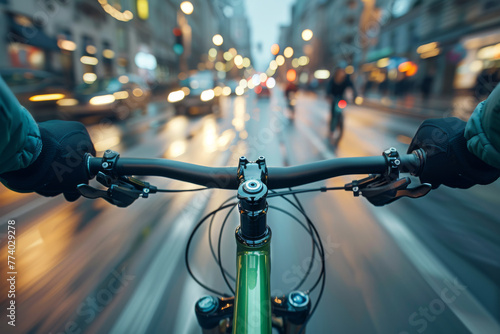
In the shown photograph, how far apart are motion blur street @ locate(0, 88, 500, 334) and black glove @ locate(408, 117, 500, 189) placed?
1.46 m

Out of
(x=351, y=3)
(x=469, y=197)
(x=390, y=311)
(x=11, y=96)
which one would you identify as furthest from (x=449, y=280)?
(x=351, y=3)

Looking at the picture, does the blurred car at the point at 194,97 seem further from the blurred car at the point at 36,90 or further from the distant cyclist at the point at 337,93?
the distant cyclist at the point at 337,93

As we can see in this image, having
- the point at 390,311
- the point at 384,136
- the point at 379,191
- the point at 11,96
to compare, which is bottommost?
the point at 11,96

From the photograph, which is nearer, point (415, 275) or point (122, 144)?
point (415, 275)

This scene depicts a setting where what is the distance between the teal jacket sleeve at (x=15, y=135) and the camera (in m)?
0.69

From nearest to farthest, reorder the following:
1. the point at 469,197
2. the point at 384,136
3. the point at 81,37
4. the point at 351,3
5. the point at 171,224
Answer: the point at 171,224
the point at 469,197
the point at 384,136
the point at 81,37
the point at 351,3

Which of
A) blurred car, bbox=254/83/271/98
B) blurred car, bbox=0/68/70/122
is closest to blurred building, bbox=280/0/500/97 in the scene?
blurred car, bbox=254/83/271/98

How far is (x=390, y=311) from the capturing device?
2.16 m

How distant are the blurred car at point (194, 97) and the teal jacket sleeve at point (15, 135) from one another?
1353 centimetres

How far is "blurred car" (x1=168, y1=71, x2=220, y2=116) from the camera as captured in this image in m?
14.0

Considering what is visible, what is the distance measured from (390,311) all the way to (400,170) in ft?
5.27

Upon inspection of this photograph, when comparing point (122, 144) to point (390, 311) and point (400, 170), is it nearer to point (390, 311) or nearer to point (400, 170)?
point (390, 311)

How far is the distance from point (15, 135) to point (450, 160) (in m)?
1.29

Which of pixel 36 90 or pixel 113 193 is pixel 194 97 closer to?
pixel 36 90
